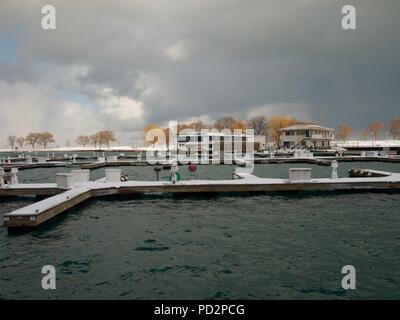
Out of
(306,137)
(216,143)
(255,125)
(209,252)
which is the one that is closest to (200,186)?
(209,252)

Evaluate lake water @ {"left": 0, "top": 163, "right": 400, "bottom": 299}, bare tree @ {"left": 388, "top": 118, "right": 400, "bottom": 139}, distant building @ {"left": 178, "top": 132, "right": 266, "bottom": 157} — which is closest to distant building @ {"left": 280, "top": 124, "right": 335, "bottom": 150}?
distant building @ {"left": 178, "top": 132, "right": 266, "bottom": 157}

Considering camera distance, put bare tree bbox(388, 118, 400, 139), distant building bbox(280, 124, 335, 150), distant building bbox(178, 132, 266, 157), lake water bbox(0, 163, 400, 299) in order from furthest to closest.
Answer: bare tree bbox(388, 118, 400, 139)
distant building bbox(280, 124, 335, 150)
distant building bbox(178, 132, 266, 157)
lake water bbox(0, 163, 400, 299)

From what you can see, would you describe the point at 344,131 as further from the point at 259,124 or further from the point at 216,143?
the point at 216,143

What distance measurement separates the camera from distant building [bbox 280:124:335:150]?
105812 millimetres

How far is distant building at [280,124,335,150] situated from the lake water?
3491 inches

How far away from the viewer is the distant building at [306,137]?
347 feet

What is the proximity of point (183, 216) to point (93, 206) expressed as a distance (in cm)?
649

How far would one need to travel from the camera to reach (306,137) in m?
106

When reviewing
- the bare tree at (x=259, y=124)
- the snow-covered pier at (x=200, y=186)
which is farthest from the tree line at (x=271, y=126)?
the snow-covered pier at (x=200, y=186)

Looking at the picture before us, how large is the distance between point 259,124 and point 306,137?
47928 millimetres

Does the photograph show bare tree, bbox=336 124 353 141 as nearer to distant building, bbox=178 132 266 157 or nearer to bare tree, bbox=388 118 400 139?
bare tree, bbox=388 118 400 139

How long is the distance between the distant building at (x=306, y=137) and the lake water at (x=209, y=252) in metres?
88.7
